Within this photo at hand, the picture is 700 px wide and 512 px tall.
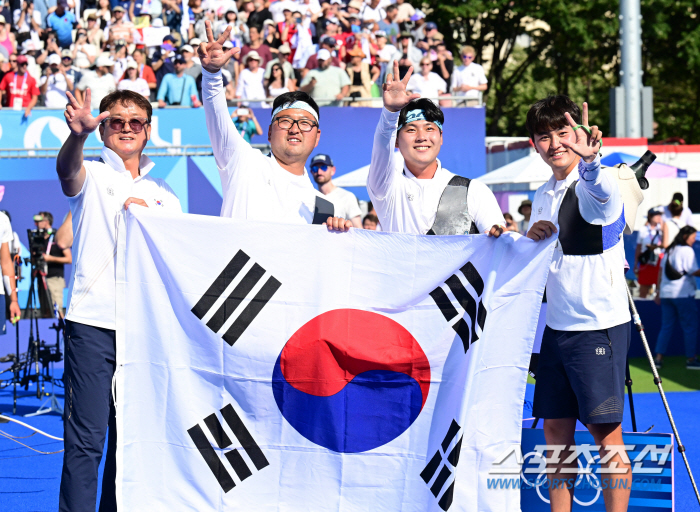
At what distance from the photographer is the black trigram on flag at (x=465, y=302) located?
13.6ft

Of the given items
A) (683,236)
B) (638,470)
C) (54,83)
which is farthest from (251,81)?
(638,470)

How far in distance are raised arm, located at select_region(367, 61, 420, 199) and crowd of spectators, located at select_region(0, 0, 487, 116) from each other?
10639 millimetres

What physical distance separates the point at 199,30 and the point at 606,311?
14.2m

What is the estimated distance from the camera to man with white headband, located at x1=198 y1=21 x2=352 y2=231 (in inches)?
170

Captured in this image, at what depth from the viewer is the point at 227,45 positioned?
1538cm

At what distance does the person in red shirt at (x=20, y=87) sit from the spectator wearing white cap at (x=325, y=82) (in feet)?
14.8

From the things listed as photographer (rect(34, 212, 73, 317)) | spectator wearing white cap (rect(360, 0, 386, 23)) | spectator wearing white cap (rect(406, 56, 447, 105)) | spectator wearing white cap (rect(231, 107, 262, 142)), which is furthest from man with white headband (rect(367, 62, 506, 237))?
spectator wearing white cap (rect(360, 0, 386, 23))

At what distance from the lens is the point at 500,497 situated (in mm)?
4094

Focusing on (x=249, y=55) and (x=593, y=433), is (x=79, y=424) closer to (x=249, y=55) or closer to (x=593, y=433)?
(x=593, y=433)

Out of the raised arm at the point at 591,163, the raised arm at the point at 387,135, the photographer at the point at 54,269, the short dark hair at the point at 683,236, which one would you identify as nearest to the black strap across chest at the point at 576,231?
the raised arm at the point at 591,163

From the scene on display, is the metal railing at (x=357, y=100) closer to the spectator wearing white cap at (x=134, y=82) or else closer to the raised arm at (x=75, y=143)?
the spectator wearing white cap at (x=134, y=82)

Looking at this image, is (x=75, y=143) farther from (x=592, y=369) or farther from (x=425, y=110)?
(x=592, y=369)

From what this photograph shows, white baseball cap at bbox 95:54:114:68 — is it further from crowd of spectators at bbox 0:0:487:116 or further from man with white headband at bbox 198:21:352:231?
man with white headband at bbox 198:21:352:231

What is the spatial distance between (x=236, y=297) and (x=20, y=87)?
1187cm
